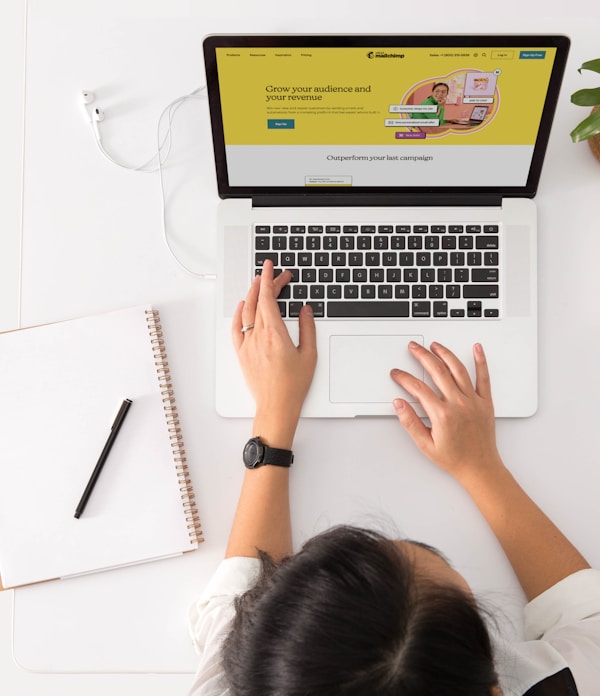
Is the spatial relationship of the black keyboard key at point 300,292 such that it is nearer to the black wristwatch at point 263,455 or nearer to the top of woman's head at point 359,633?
the black wristwatch at point 263,455

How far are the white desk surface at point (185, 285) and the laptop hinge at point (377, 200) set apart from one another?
0.08 meters

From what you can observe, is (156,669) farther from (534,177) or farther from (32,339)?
(534,177)

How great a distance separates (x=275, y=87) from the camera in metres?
0.74

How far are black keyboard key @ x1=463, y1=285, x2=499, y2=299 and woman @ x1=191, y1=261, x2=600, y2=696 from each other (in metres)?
0.07

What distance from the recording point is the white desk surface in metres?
0.84

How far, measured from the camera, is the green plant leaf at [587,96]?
77 centimetres

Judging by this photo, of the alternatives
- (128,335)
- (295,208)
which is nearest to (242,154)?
(295,208)

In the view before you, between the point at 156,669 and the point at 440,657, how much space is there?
1.38ft

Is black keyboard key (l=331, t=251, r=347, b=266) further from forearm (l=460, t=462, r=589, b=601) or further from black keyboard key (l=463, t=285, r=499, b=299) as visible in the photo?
forearm (l=460, t=462, r=589, b=601)

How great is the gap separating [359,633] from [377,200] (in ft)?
1.70

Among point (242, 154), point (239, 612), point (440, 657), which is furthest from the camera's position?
point (242, 154)

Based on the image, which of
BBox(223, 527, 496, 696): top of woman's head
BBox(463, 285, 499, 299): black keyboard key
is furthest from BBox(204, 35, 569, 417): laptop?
BBox(223, 527, 496, 696): top of woman's head

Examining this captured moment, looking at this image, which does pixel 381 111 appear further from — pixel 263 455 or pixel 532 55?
pixel 263 455

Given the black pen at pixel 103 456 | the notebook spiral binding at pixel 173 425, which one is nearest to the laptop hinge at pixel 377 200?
the notebook spiral binding at pixel 173 425
